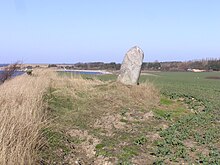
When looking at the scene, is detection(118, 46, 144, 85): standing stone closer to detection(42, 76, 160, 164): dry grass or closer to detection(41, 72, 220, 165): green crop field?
detection(42, 76, 160, 164): dry grass

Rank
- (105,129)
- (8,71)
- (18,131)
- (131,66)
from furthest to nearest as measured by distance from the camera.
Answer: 1. (8,71)
2. (131,66)
3. (105,129)
4. (18,131)

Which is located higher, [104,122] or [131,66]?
[131,66]

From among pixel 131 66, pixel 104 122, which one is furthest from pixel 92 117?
pixel 131 66

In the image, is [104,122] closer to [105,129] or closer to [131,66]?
[105,129]

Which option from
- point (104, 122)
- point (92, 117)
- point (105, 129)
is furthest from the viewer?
point (92, 117)

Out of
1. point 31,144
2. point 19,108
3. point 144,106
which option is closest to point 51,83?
point 144,106

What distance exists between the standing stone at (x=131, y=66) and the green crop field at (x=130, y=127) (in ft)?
4.62

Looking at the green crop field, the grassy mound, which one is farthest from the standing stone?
the green crop field

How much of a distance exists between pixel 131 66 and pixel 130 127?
23.2 feet

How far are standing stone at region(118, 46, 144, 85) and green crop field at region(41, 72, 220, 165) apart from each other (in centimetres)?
141

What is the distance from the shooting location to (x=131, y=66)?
16.5m

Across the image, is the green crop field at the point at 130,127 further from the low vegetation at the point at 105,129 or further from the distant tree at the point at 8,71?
the distant tree at the point at 8,71

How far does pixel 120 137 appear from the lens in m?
8.73

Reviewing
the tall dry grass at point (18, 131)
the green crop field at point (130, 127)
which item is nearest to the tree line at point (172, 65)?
the green crop field at point (130, 127)
